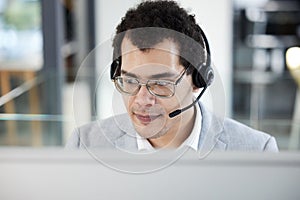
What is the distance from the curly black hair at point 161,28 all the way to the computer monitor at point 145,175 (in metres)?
0.10

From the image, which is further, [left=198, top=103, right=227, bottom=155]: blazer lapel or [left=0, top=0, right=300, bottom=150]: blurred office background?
[left=0, top=0, right=300, bottom=150]: blurred office background

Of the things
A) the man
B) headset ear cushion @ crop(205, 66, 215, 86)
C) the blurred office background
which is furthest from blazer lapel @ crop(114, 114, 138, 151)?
the blurred office background

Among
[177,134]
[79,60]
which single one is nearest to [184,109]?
[177,134]

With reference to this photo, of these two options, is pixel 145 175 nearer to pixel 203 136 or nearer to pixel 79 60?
pixel 203 136

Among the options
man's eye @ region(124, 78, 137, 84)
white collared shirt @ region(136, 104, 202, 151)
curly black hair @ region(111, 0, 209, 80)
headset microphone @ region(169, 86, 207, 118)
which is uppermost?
curly black hair @ region(111, 0, 209, 80)

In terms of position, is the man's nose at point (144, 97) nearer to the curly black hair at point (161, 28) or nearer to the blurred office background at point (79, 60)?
the curly black hair at point (161, 28)

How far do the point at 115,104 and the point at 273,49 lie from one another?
3.18 meters

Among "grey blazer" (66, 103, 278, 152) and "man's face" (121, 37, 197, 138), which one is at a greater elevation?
"man's face" (121, 37, 197, 138)

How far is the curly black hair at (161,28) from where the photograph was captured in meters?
0.56

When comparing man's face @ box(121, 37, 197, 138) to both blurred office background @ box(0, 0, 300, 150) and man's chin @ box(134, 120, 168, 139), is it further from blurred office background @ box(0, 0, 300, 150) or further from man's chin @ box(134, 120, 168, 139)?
blurred office background @ box(0, 0, 300, 150)

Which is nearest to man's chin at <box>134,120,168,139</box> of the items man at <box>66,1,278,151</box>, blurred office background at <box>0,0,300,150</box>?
man at <box>66,1,278,151</box>

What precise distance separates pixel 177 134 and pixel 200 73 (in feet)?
0.26

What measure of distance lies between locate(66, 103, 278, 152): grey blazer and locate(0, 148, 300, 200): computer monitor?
19 mm

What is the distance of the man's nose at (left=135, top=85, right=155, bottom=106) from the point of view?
0.56m
